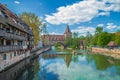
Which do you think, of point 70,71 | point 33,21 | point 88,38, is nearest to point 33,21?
point 33,21

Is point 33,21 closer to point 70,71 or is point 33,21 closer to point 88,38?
point 70,71

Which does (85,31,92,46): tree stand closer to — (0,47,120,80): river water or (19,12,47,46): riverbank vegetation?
(19,12,47,46): riverbank vegetation

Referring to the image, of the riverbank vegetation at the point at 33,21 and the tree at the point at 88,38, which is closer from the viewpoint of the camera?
the riverbank vegetation at the point at 33,21

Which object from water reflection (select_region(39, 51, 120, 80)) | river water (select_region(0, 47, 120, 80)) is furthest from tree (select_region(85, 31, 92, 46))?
river water (select_region(0, 47, 120, 80))

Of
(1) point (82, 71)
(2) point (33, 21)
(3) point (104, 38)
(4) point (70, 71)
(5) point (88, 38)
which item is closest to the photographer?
(4) point (70, 71)

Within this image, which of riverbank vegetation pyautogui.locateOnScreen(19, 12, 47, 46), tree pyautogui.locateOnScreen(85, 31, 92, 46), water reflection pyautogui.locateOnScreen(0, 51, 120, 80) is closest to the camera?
water reflection pyautogui.locateOnScreen(0, 51, 120, 80)

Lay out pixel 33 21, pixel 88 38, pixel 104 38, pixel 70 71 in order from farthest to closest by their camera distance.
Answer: pixel 88 38, pixel 104 38, pixel 33 21, pixel 70 71

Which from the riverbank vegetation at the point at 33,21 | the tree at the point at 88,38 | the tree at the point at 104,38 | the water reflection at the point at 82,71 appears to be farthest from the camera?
the tree at the point at 88,38

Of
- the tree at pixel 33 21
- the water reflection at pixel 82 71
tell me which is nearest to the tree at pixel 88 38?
the tree at pixel 33 21

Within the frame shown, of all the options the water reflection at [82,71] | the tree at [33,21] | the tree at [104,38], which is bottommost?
the water reflection at [82,71]

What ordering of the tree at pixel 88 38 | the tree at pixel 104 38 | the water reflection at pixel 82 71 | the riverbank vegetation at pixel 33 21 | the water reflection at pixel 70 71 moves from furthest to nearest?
the tree at pixel 88 38
the tree at pixel 104 38
the riverbank vegetation at pixel 33 21
the water reflection at pixel 82 71
the water reflection at pixel 70 71

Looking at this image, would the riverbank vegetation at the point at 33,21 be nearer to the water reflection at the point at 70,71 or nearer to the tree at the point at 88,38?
the water reflection at the point at 70,71

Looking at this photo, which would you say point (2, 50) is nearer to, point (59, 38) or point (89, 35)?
point (89, 35)

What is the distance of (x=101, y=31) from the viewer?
3706 inches
